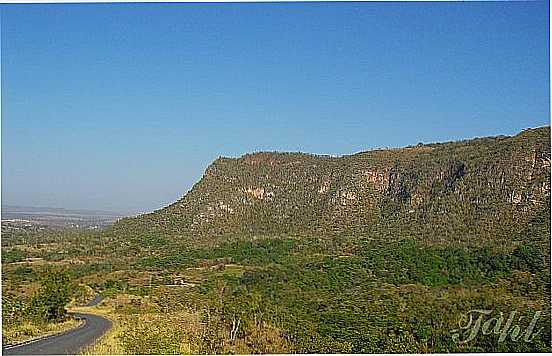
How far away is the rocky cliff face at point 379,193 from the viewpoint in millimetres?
15984

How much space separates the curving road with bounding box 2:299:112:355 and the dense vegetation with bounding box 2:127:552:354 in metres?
0.47

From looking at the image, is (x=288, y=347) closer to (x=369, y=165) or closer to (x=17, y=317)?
(x=17, y=317)

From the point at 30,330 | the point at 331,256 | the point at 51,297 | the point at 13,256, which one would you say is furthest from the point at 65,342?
the point at 13,256

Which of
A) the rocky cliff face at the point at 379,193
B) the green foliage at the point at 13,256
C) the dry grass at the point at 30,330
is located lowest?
the dry grass at the point at 30,330

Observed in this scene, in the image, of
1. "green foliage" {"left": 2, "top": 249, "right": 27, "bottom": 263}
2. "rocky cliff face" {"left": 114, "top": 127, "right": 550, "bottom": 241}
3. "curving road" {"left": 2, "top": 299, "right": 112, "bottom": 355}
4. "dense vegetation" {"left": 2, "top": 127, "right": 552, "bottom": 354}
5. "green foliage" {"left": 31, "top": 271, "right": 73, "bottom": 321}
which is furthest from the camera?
"green foliage" {"left": 2, "top": 249, "right": 27, "bottom": 263}

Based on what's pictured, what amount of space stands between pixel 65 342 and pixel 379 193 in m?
13.5

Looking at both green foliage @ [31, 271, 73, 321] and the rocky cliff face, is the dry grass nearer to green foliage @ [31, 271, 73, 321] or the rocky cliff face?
green foliage @ [31, 271, 73, 321]

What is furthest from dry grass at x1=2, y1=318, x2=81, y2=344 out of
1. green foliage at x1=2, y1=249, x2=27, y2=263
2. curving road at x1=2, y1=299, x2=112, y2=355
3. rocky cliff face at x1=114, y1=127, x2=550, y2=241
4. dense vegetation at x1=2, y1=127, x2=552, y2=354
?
rocky cliff face at x1=114, y1=127, x2=550, y2=241

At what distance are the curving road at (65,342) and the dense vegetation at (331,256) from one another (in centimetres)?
47

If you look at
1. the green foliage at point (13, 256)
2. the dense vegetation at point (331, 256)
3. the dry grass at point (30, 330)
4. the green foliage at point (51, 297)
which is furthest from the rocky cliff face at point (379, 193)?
the dry grass at point (30, 330)

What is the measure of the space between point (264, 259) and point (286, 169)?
6.94 meters

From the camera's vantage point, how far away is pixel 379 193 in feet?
67.3

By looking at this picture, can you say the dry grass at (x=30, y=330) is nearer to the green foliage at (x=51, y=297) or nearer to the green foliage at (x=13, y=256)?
the green foliage at (x=51, y=297)

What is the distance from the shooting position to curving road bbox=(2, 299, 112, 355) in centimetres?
714
